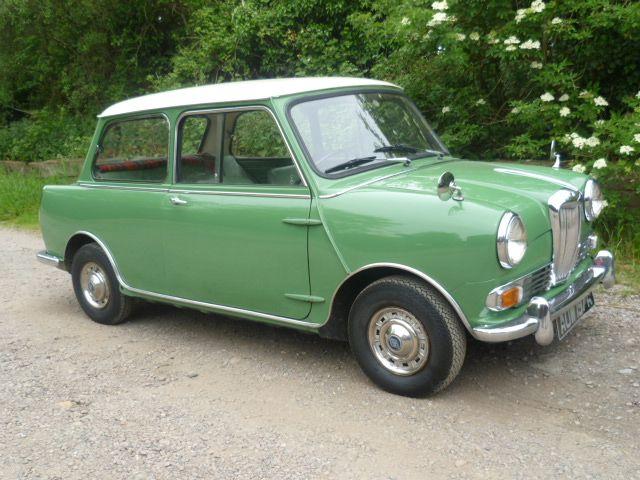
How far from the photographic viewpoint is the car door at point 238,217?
4.29 m

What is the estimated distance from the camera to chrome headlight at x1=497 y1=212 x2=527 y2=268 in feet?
11.6

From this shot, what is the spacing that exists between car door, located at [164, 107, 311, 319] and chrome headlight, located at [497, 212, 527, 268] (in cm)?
119

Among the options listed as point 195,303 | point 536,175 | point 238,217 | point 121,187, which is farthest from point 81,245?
point 536,175

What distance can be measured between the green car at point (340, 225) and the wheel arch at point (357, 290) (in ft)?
0.04

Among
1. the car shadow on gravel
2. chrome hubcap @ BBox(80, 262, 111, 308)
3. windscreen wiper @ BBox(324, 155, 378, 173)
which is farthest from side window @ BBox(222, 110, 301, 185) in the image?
chrome hubcap @ BBox(80, 262, 111, 308)

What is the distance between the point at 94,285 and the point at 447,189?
326cm

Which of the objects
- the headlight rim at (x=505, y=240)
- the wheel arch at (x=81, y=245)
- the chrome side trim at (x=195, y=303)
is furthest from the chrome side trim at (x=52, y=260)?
the headlight rim at (x=505, y=240)

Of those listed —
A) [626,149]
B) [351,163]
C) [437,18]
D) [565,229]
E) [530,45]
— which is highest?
[437,18]

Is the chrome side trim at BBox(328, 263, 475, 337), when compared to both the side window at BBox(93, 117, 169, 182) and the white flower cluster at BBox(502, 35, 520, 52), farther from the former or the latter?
the white flower cluster at BBox(502, 35, 520, 52)

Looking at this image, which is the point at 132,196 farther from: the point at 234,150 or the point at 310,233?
the point at 310,233

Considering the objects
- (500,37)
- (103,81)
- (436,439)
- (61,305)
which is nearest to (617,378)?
(436,439)

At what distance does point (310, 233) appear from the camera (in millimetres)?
4148

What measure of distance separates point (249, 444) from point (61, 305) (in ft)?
11.3

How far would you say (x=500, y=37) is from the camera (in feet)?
22.7
